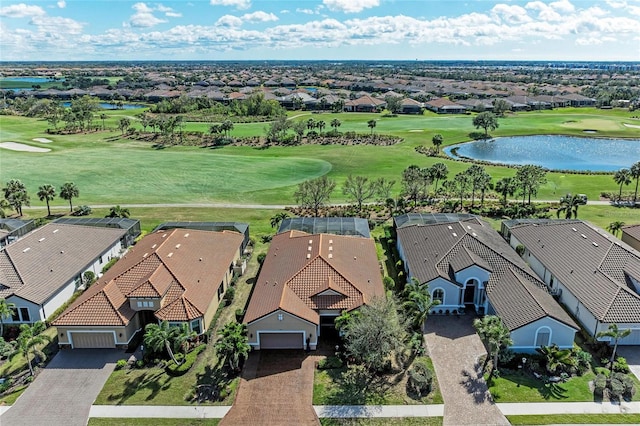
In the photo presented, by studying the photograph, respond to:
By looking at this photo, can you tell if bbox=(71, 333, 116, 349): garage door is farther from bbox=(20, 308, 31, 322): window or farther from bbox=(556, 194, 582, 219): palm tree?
bbox=(556, 194, 582, 219): palm tree

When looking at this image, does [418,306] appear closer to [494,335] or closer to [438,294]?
[494,335]

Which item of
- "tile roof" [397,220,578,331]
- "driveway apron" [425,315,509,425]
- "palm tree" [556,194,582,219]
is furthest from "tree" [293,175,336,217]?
"palm tree" [556,194,582,219]

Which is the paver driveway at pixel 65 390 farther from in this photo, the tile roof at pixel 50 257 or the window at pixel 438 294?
the window at pixel 438 294

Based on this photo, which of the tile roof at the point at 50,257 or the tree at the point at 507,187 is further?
the tree at the point at 507,187

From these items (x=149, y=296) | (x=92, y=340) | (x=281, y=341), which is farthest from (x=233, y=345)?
(x=92, y=340)

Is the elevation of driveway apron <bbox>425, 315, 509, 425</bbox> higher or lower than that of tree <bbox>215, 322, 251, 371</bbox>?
lower

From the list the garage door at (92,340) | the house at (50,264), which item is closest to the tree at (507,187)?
the house at (50,264)
